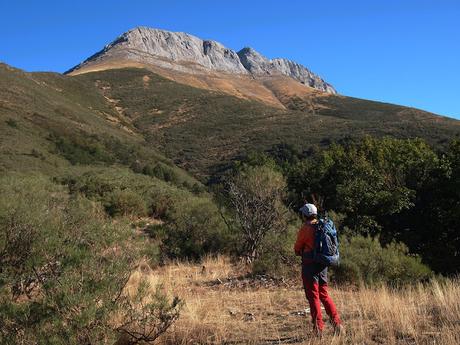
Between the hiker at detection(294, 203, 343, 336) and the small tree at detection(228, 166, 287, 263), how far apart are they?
658 cm

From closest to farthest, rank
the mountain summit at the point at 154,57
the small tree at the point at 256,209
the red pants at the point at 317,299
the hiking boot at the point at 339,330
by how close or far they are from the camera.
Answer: the hiking boot at the point at 339,330 → the red pants at the point at 317,299 → the small tree at the point at 256,209 → the mountain summit at the point at 154,57

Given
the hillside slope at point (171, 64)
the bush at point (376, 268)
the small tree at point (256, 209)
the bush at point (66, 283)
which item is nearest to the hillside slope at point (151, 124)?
the hillside slope at point (171, 64)

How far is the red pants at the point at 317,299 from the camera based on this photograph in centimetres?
529

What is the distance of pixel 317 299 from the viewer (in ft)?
17.8

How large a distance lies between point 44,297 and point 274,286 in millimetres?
5402

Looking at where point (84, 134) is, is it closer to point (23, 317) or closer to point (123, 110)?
point (123, 110)

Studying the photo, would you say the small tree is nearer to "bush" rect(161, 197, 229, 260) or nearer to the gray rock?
"bush" rect(161, 197, 229, 260)

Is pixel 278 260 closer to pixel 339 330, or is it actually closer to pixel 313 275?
pixel 313 275

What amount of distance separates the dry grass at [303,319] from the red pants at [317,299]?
0.54 ft

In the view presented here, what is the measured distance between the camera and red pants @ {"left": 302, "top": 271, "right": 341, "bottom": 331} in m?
5.29

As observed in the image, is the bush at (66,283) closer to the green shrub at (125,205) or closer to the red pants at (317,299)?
the red pants at (317,299)

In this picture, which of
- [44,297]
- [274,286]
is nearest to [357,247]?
[274,286]

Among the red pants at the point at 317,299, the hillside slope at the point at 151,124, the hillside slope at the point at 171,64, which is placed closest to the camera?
the red pants at the point at 317,299

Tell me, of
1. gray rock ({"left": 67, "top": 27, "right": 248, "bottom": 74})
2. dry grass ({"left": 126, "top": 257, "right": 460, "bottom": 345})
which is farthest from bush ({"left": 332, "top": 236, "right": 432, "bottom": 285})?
gray rock ({"left": 67, "top": 27, "right": 248, "bottom": 74})
